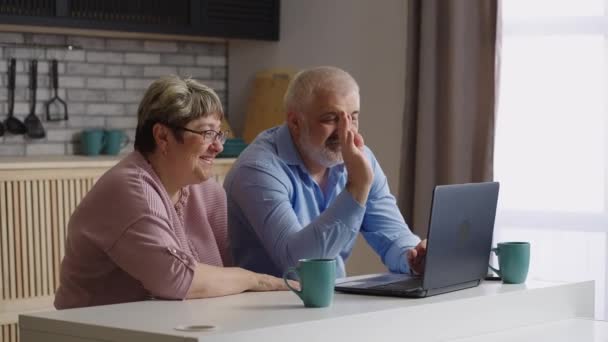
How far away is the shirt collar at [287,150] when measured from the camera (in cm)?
303

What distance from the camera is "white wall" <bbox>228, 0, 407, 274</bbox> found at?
16.2 feet

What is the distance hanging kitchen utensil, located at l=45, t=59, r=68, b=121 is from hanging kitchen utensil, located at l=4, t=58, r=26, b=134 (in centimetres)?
16

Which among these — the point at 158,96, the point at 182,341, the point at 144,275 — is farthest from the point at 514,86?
the point at 182,341

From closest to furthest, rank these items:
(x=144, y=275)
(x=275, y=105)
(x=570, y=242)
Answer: (x=144, y=275), (x=570, y=242), (x=275, y=105)

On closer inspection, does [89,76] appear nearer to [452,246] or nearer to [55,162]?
[55,162]

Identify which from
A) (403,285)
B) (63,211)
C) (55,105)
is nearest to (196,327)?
(403,285)

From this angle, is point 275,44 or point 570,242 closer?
point 570,242

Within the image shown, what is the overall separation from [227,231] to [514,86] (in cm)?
193

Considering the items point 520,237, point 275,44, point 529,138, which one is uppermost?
point 275,44

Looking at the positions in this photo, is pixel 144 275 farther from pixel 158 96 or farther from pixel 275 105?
pixel 275 105

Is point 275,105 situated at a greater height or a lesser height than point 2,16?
lesser

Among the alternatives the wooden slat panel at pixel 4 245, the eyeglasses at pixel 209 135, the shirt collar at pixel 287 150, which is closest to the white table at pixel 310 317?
the eyeglasses at pixel 209 135

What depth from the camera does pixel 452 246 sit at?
2461mm

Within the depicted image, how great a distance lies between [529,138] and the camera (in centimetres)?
443
